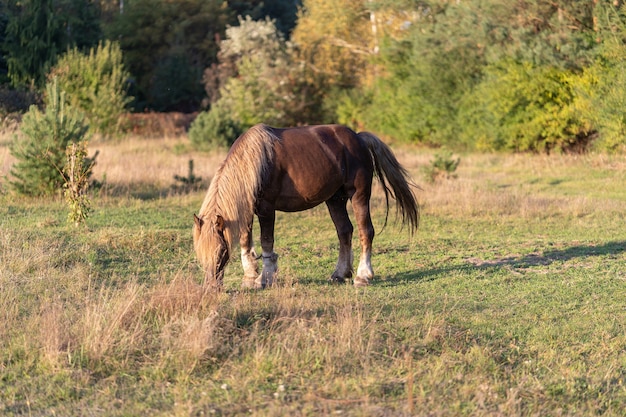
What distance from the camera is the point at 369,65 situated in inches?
1409

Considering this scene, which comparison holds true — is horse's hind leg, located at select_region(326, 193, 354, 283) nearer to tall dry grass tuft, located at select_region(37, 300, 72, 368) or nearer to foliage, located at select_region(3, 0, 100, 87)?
tall dry grass tuft, located at select_region(37, 300, 72, 368)

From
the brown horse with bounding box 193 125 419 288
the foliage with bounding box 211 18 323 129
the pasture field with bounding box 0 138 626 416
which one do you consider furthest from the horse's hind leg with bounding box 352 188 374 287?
the foliage with bounding box 211 18 323 129

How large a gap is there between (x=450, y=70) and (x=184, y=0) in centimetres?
2102

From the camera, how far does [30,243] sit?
959 centimetres

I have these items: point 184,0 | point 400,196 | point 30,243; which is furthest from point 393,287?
point 184,0

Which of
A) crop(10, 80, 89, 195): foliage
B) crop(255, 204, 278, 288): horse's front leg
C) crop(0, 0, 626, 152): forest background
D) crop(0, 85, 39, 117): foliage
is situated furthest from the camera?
crop(0, 85, 39, 117): foliage

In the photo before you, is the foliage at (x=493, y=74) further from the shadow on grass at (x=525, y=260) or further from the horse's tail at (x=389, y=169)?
the horse's tail at (x=389, y=169)

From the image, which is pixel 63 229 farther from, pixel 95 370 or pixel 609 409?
pixel 609 409

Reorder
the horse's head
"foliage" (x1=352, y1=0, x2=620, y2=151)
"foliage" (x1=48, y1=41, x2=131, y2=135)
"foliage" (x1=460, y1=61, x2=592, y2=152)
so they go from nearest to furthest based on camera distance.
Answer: the horse's head
"foliage" (x1=352, y1=0, x2=620, y2=151)
"foliage" (x1=460, y1=61, x2=592, y2=152)
"foliage" (x1=48, y1=41, x2=131, y2=135)

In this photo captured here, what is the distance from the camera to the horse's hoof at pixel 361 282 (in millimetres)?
8297

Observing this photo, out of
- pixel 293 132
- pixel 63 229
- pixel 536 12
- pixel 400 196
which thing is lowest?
pixel 63 229

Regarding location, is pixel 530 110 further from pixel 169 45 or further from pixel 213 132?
pixel 169 45

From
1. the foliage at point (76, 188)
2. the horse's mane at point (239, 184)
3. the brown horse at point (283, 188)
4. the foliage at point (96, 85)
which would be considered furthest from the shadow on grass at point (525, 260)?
the foliage at point (96, 85)

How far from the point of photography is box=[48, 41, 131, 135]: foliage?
2956 centimetres
